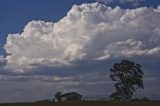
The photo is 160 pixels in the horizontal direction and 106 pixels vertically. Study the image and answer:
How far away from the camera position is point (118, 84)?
4847 inches

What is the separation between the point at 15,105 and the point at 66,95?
117 ft

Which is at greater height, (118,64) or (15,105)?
(118,64)

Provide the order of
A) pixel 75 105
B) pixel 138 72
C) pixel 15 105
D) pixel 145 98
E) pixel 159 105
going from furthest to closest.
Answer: pixel 138 72 < pixel 145 98 < pixel 15 105 < pixel 75 105 < pixel 159 105

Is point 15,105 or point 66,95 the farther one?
point 66,95

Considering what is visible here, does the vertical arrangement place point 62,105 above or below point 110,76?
below

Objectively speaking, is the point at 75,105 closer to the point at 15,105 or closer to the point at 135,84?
the point at 15,105

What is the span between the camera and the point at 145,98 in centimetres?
11588

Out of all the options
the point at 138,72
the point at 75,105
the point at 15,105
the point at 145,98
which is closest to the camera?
the point at 75,105

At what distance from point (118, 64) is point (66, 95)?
19046mm

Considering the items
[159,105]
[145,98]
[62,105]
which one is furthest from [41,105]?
[145,98]

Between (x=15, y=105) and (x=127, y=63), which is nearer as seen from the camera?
(x=15, y=105)

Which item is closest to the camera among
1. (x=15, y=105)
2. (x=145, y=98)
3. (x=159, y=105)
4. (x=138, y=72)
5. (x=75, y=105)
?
(x=159, y=105)

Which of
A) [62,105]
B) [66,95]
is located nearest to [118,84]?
[66,95]

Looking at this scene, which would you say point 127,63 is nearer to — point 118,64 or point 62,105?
point 118,64
